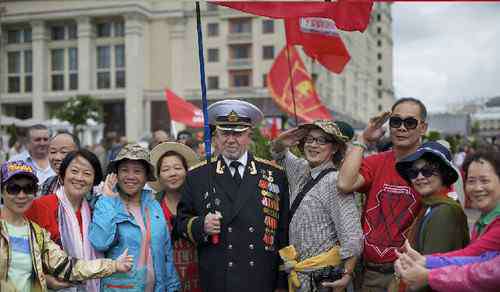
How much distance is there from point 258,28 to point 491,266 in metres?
Answer: 46.6

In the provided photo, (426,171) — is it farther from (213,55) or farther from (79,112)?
(213,55)

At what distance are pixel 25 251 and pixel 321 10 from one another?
Result: 2.65 m

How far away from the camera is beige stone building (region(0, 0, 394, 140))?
48.6 m

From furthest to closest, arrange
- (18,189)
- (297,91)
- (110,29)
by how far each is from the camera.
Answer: (110,29), (297,91), (18,189)

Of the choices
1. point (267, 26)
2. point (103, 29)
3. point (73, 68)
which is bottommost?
point (73, 68)

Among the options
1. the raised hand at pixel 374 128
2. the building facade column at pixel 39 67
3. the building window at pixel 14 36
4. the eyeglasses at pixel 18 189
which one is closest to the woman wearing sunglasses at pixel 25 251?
the eyeglasses at pixel 18 189

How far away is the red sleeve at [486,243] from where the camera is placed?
2.81 meters

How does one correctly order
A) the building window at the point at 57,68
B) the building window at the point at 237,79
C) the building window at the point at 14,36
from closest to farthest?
1. the building window at the point at 237,79
2. the building window at the point at 57,68
3. the building window at the point at 14,36

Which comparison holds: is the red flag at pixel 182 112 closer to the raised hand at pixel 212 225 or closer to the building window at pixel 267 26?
the raised hand at pixel 212 225

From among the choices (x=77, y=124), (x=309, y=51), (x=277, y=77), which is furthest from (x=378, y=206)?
(x=77, y=124)

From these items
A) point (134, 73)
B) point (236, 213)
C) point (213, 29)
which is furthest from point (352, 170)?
point (134, 73)

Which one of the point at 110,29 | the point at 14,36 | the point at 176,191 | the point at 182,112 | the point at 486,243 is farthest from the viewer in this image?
the point at 14,36

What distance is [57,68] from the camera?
179 ft

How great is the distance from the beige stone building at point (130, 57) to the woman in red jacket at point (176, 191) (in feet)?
134
